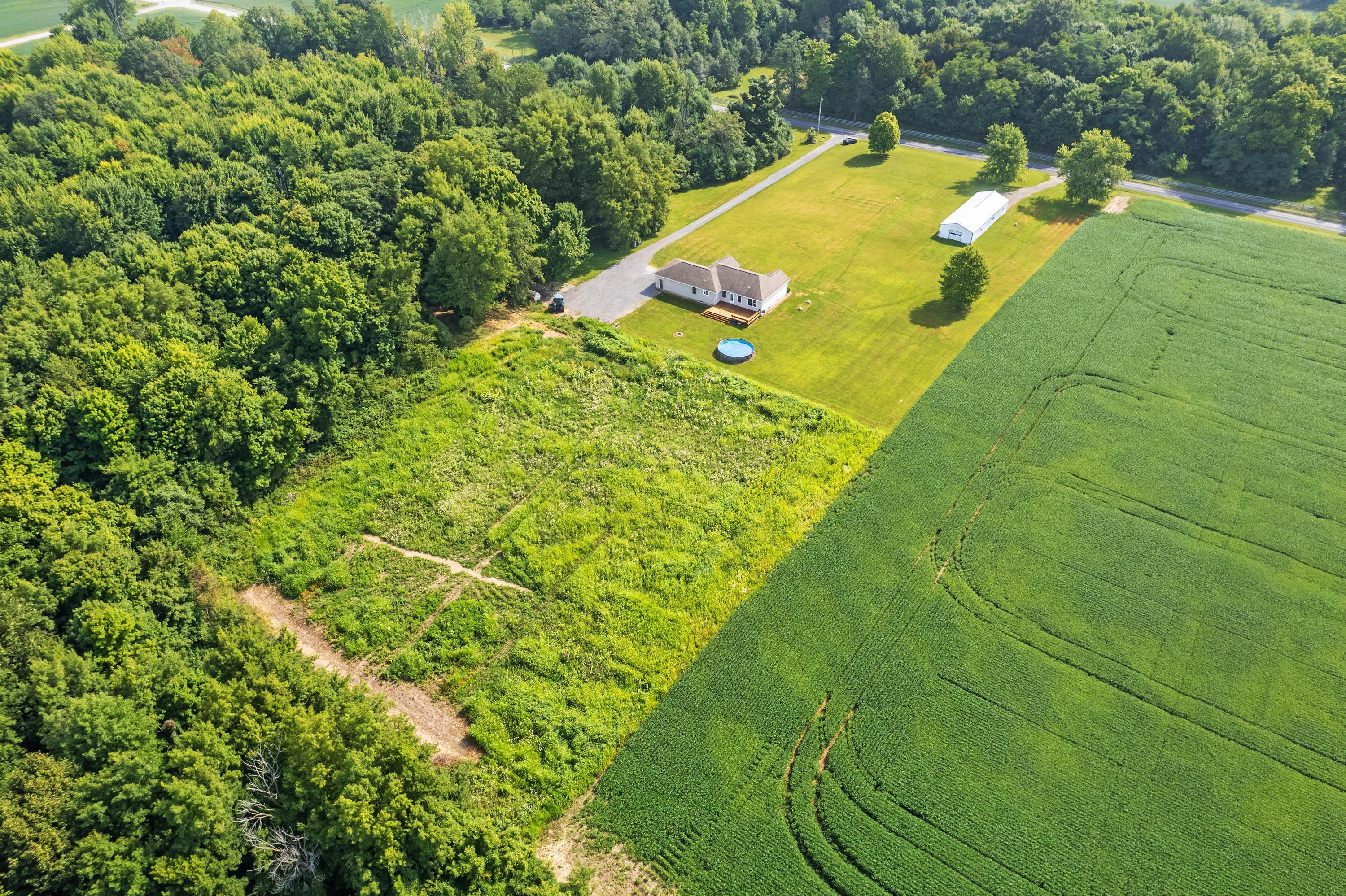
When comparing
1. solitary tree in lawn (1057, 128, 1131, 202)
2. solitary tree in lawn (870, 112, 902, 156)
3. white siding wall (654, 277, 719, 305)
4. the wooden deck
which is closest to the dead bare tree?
the wooden deck

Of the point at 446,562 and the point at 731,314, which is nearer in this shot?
the point at 446,562

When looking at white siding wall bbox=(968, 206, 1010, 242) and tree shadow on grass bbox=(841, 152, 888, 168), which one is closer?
white siding wall bbox=(968, 206, 1010, 242)

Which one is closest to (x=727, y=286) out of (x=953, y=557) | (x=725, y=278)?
(x=725, y=278)

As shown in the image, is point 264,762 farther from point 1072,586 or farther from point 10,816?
point 1072,586

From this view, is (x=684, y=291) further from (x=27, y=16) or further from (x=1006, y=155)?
(x=27, y=16)

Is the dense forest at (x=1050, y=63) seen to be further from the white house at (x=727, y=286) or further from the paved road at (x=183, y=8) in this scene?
the paved road at (x=183, y=8)

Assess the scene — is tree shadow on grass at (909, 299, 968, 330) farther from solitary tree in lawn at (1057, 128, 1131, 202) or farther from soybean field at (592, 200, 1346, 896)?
solitary tree in lawn at (1057, 128, 1131, 202)
